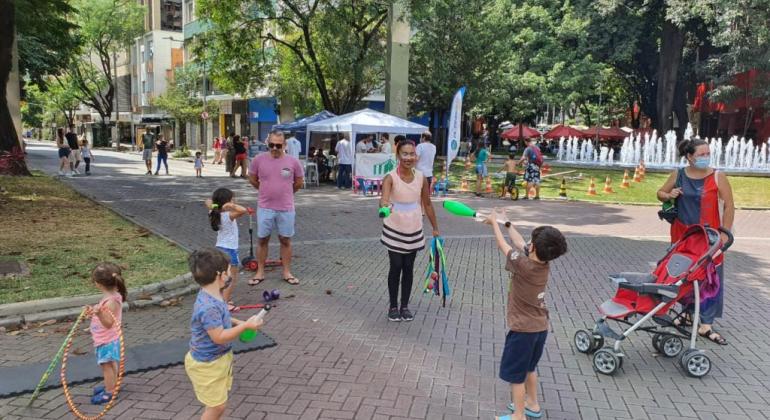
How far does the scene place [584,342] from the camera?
5355mm

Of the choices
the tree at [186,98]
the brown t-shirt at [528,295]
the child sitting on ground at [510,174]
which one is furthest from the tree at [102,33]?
the brown t-shirt at [528,295]

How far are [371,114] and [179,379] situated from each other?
15036 millimetres

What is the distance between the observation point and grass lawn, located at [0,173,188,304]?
676 centimetres

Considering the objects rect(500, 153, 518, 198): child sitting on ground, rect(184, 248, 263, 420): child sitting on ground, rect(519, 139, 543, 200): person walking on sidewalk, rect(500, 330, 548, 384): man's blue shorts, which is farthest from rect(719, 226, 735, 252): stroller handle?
rect(500, 153, 518, 198): child sitting on ground

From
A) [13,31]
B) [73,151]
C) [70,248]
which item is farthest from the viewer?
[73,151]

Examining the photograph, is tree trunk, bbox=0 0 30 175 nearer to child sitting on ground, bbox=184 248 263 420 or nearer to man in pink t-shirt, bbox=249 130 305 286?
man in pink t-shirt, bbox=249 130 305 286

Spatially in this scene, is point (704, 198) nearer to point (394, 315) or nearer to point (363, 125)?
point (394, 315)

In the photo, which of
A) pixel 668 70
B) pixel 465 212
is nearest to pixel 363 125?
pixel 465 212

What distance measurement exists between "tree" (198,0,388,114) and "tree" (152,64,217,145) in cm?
1817

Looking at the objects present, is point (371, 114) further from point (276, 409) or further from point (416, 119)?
point (416, 119)

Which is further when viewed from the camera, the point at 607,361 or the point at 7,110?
the point at 7,110

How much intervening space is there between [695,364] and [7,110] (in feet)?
61.0

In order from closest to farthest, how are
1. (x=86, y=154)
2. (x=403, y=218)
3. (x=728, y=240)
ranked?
(x=728, y=240) < (x=403, y=218) < (x=86, y=154)

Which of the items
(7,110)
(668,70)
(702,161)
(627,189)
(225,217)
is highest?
→ (668,70)
